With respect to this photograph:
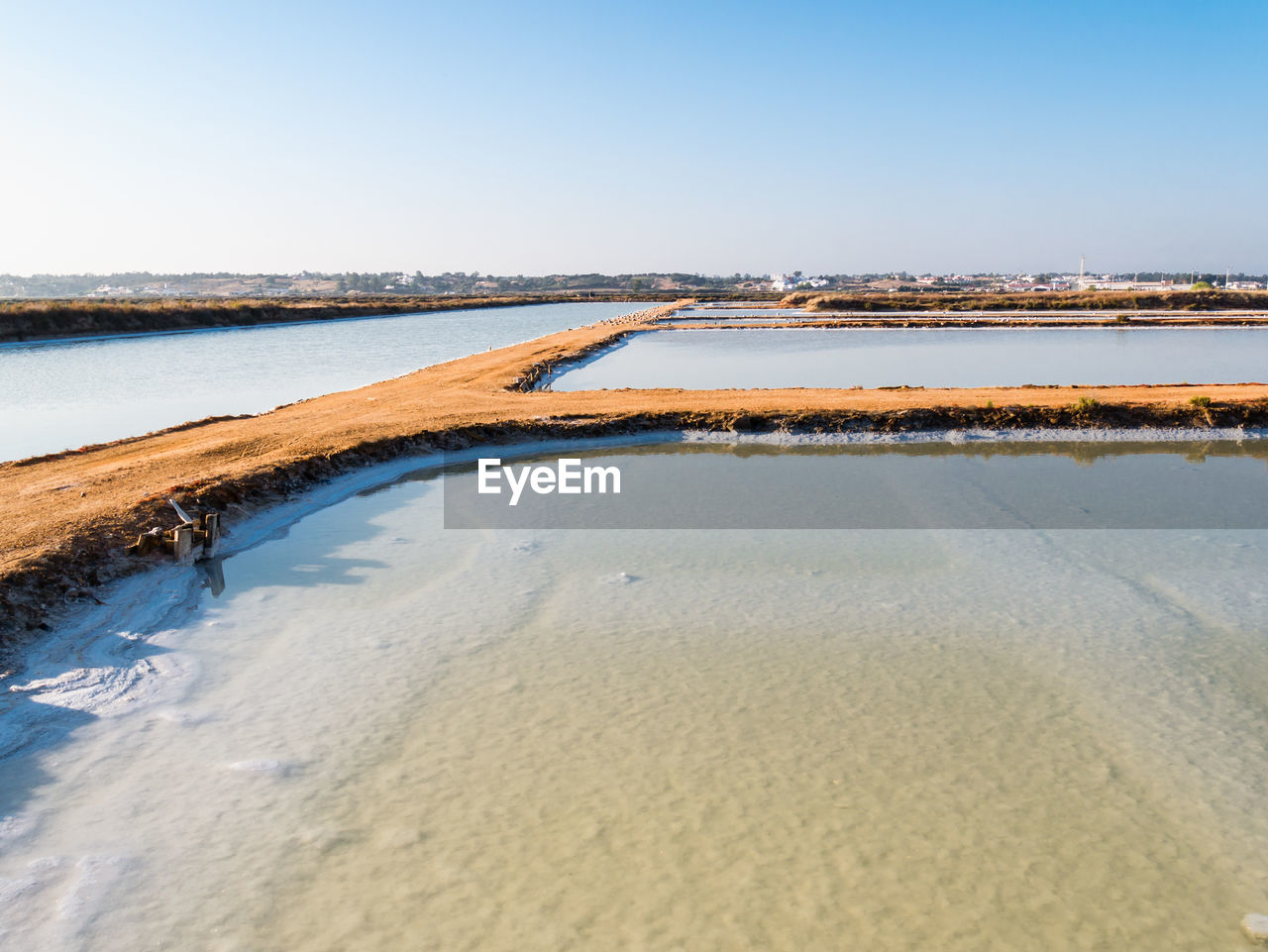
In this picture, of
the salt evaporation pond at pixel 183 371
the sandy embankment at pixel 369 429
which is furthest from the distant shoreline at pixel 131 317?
the sandy embankment at pixel 369 429

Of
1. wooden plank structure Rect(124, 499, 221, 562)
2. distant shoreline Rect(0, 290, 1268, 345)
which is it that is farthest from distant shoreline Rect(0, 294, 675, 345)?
wooden plank structure Rect(124, 499, 221, 562)

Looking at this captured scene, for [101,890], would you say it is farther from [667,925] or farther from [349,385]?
[349,385]

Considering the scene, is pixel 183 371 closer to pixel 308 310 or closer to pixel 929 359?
pixel 929 359

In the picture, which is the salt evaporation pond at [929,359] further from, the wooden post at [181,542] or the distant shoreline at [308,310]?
the distant shoreline at [308,310]

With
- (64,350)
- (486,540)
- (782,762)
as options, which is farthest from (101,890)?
(64,350)

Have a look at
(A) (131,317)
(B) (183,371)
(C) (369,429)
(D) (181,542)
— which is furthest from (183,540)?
(A) (131,317)

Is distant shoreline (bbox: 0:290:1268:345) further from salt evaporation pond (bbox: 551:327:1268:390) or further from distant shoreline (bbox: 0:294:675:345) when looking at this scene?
salt evaporation pond (bbox: 551:327:1268:390)
